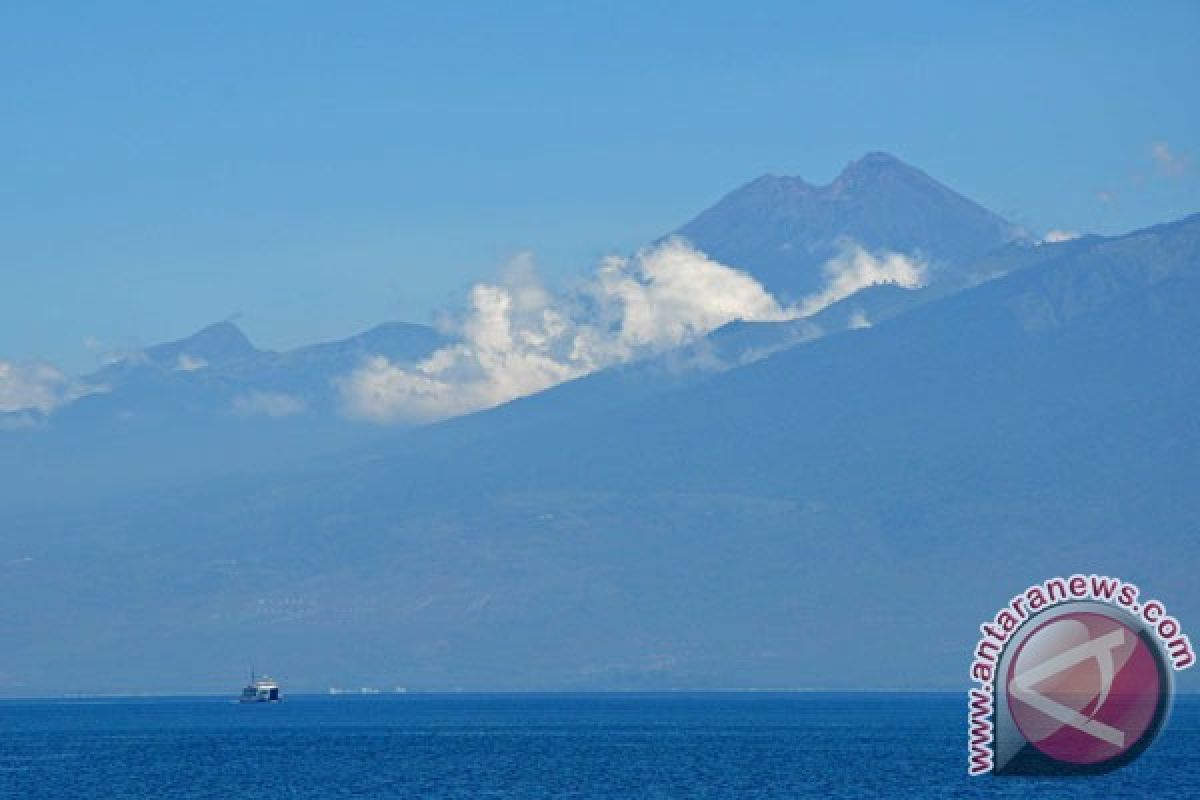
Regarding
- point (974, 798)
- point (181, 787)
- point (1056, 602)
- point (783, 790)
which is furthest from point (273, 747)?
point (1056, 602)

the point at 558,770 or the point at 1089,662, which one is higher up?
the point at 558,770

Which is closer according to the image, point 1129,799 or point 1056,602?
point 1056,602

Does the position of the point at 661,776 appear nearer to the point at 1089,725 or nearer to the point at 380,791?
the point at 380,791

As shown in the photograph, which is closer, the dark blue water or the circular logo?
the circular logo

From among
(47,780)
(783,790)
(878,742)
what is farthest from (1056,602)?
(878,742)

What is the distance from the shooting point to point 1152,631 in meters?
69.4

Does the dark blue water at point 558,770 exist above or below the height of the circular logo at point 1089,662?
above

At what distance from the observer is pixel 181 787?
138375 millimetres

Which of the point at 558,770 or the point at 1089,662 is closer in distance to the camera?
the point at 1089,662

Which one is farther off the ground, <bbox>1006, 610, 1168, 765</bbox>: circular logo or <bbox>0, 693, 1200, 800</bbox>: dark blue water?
<bbox>0, 693, 1200, 800</bbox>: dark blue water

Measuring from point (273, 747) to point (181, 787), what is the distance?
5199 centimetres

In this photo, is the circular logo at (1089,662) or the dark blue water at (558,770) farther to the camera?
the dark blue water at (558,770)

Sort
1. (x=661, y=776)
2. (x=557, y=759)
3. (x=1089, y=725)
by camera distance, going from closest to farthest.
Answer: (x=1089, y=725) → (x=661, y=776) → (x=557, y=759)

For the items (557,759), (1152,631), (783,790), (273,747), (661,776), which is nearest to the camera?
(1152,631)
